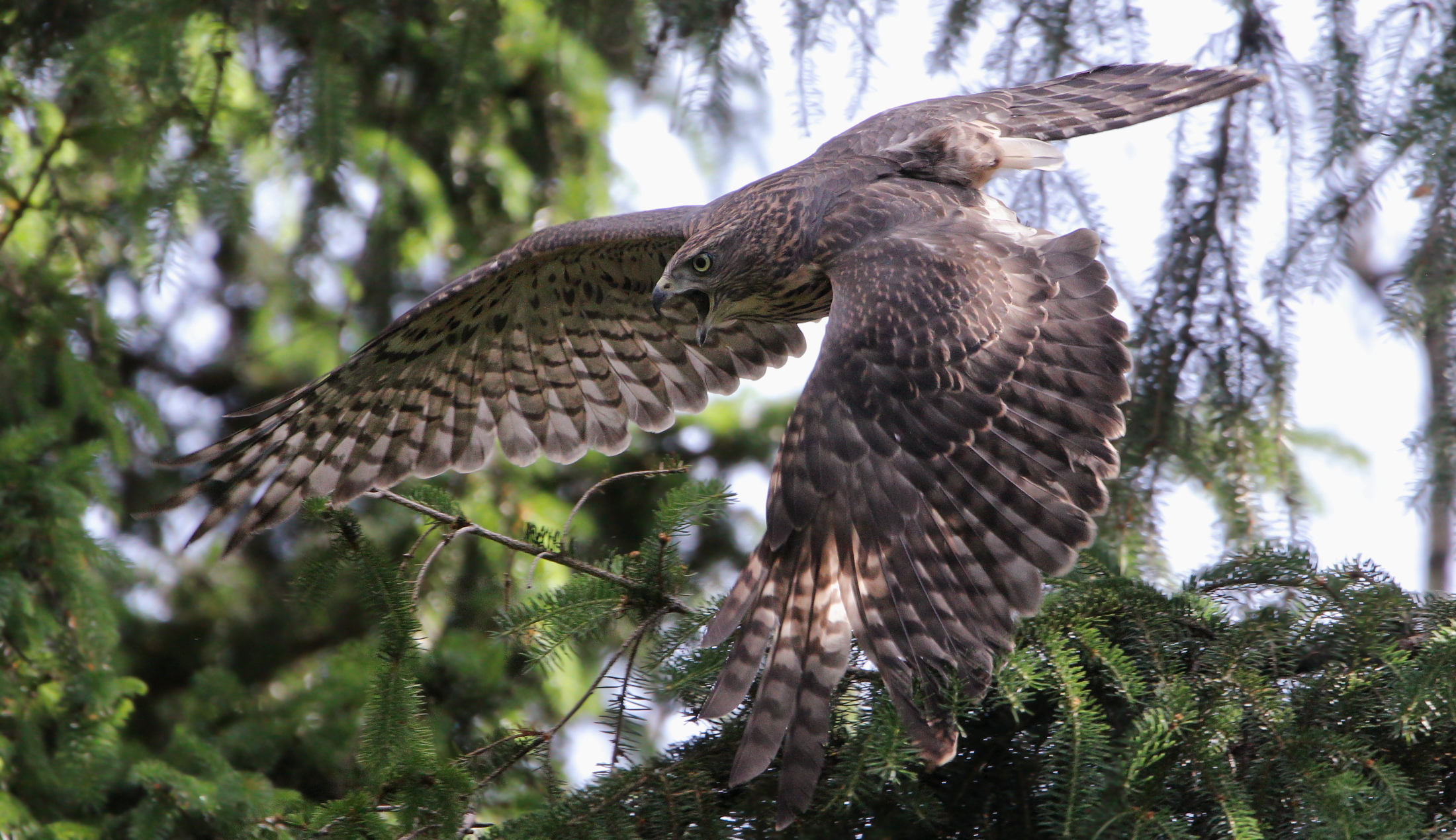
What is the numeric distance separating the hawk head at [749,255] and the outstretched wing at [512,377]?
36 centimetres

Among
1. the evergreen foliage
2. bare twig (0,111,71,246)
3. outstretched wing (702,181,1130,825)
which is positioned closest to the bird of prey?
→ outstretched wing (702,181,1130,825)

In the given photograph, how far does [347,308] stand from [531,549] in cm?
207

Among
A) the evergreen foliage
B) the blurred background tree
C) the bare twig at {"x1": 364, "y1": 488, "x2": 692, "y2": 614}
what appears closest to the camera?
the evergreen foliage

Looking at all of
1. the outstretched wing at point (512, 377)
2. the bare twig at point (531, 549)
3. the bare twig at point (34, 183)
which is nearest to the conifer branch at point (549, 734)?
the bare twig at point (531, 549)

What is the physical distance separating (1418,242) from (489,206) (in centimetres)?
357

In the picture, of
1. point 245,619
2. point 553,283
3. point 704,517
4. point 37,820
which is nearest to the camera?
point 704,517

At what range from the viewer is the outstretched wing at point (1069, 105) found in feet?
11.8

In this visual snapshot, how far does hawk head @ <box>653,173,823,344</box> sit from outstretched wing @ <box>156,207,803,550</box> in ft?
1.18

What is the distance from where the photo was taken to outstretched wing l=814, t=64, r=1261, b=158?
3608 mm

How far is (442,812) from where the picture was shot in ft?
7.46

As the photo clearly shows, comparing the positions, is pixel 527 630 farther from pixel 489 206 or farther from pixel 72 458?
pixel 489 206

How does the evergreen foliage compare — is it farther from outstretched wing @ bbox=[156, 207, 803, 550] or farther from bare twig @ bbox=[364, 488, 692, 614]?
outstretched wing @ bbox=[156, 207, 803, 550]

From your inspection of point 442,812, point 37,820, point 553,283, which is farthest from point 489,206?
point 442,812

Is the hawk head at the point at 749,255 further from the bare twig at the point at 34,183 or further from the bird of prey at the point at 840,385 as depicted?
the bare twig at the point at 34,183
